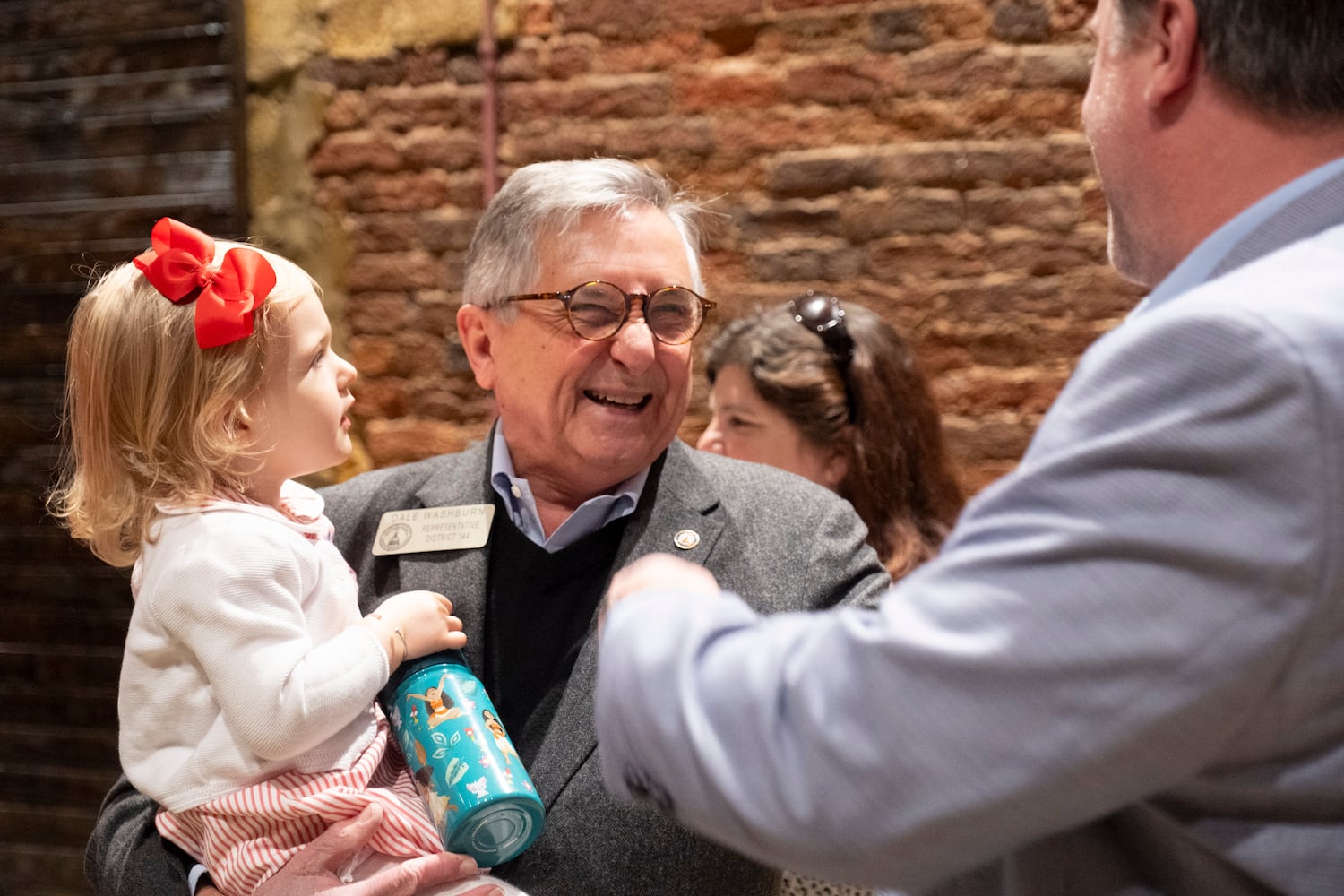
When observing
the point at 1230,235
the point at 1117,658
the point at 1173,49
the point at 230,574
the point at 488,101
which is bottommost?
the point at 230,574

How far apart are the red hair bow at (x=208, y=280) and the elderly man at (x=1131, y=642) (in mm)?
828

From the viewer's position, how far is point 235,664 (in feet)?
4.76

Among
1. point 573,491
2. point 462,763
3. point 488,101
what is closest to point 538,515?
point 573,491

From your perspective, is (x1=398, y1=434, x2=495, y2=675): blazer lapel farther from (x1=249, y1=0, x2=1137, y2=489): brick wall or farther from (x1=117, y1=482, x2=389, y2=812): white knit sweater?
(x1=249, y1=0, x2=1137, y2=489): brick wall

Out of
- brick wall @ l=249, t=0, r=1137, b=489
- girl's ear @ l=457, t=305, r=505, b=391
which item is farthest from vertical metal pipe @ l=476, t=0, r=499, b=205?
girl's ear @ l=457, t=305, r=505, b=391

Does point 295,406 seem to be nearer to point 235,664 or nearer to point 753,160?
point 235,664

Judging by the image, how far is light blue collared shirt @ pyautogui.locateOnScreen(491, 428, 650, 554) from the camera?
6.64 feet

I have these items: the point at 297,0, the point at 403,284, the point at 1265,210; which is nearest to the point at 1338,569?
the point at 1265,210

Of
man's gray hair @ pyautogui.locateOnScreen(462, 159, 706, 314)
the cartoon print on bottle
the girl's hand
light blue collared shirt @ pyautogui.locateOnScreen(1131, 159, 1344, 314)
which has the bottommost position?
the cartoon print on bottle

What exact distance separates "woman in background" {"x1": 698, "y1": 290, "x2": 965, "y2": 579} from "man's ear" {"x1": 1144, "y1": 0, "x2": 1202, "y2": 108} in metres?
1.75

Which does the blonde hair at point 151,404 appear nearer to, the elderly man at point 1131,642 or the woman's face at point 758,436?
the elderly man at point 1131,642

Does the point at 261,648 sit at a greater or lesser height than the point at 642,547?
greater

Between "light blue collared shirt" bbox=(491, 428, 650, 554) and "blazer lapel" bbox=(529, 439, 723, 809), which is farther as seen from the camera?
"light blue collared shirt" bbox=(491, 428, 650, 554)

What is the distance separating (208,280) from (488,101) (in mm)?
2207
